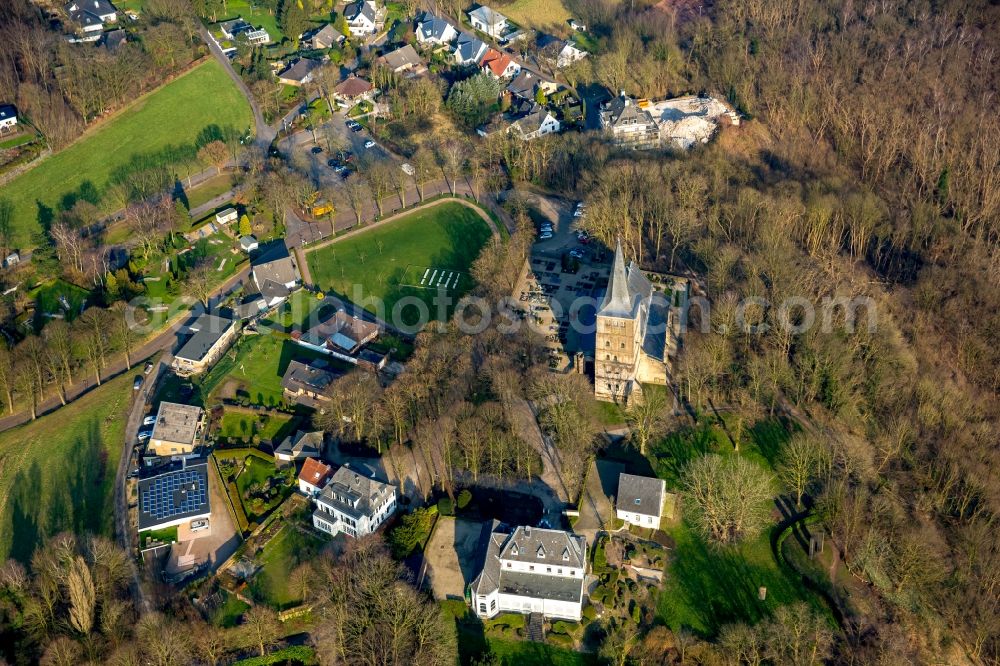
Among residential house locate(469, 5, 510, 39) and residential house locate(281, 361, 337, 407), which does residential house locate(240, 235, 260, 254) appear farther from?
residential house locate(469, 5, 510, 39)

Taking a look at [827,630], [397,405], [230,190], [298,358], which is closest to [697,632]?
[827,630]

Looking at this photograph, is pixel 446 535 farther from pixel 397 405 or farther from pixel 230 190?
pixel 230 190

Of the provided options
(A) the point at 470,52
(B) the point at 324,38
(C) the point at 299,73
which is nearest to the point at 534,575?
(C) the point at 299,73

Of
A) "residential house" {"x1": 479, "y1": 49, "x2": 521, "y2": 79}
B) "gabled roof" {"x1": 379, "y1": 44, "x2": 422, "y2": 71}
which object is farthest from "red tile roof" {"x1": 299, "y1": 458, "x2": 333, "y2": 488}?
"gabled roof" {"x1": 379, "y1": 44, "x2": 422, "y2": 71}

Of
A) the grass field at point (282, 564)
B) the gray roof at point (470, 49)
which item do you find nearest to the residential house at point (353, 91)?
the gray roof at point (470, 49)

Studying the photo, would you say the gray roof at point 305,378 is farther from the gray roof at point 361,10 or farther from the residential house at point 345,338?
the gray roof at point 361,10

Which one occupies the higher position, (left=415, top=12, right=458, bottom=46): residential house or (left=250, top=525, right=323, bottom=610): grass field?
(left=415, top=12, right=458, bottom=46): residential house
